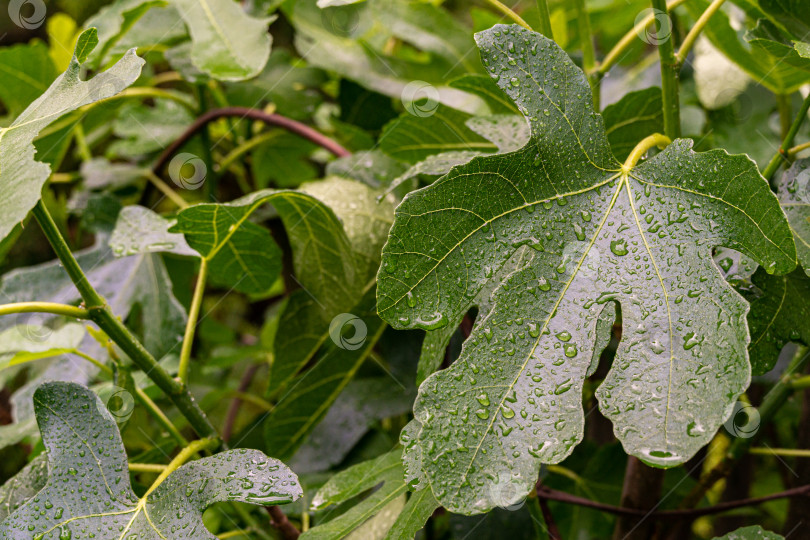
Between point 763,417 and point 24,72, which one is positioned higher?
point 24,72

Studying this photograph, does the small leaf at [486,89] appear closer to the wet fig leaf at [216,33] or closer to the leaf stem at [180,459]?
the wet fig leaf at [216,33]

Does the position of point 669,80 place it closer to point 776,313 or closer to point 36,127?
point 776,313

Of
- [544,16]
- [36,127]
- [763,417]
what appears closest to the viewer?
[36,127]

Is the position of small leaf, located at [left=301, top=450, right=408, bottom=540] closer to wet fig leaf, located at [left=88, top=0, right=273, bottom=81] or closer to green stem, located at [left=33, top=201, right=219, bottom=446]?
green stem, located at [left=33, top=201, right=219, bottom=446]

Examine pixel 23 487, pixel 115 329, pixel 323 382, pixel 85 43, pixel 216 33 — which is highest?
pixel 85 43

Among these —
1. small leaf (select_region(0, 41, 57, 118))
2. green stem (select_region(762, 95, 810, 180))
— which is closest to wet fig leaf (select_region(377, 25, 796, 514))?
green stem (select_region(762, 95, 810, 180))

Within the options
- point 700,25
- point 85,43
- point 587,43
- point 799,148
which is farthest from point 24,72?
point 799,148
